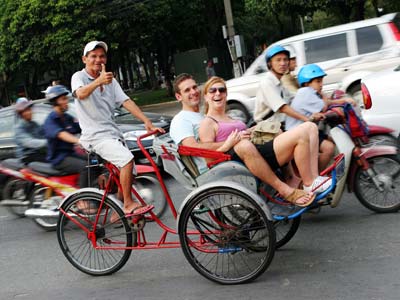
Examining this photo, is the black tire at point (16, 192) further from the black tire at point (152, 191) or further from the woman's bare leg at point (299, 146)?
the woman's bare leg at point (299, 146)

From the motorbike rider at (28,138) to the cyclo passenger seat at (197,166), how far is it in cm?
321

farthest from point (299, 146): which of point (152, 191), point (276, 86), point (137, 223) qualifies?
point (152, 191)

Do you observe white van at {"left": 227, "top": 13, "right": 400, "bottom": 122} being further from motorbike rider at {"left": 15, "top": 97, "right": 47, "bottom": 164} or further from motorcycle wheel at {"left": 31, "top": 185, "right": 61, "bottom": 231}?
motorcycle wheel at {"left": 31, "top": 185, "right": 61, "bottom": 231}

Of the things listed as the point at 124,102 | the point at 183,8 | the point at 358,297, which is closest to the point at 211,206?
the point at 358,297

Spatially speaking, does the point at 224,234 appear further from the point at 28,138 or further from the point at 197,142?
the point at 28,138

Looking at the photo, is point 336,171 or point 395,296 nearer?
point 395,296

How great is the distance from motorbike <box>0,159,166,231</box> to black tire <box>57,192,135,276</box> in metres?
1.12

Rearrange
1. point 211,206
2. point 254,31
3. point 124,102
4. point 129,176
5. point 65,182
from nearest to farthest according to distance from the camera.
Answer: point 211,206, point 129,176, point 124,102, point 65,182, point 254,31

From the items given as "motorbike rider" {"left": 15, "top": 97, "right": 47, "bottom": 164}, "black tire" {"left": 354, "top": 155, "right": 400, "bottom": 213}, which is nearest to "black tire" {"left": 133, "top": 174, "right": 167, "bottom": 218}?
"motorbike rider" {"left": 15, "top": 97, "right": 47, "bottom": 164}

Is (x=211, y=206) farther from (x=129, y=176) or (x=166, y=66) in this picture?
(x=166, y=66)

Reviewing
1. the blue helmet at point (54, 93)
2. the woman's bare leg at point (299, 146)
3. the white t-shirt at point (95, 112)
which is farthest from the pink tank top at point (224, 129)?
the blue helmet at point (54, 93)

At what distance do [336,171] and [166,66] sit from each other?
99.8ft

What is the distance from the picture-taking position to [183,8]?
31.1 meters

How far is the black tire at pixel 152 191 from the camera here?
6.35 m
